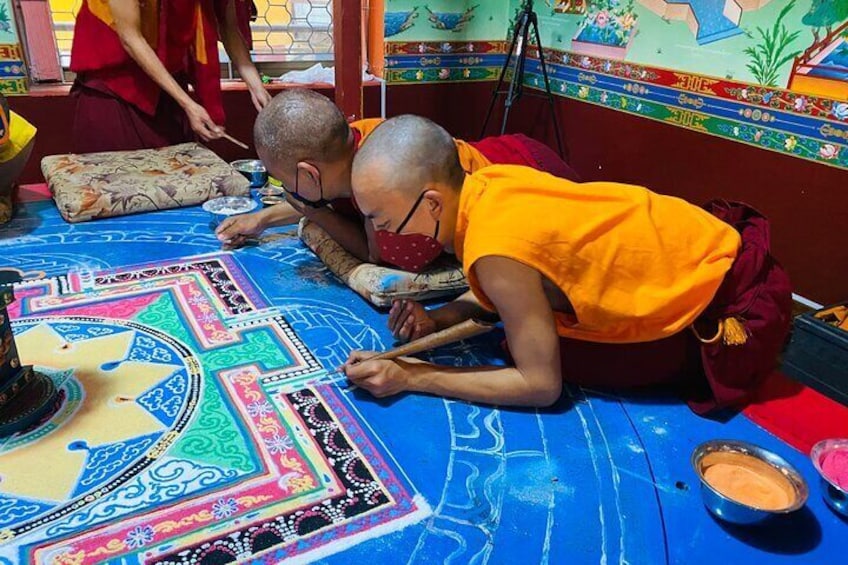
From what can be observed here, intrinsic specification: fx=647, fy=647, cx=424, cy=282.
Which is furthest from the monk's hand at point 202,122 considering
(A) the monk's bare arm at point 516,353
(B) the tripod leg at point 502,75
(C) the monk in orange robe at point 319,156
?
Result: (B) the tripod leg at point 502,75

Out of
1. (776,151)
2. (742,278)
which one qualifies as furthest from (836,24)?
(742,278)

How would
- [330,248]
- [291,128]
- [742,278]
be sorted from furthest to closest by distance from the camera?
[330,248] < [291,128] < [742,278]

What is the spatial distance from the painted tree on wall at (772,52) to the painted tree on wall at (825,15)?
0.26ft

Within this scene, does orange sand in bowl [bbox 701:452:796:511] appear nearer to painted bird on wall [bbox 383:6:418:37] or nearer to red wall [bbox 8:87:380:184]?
red wall [bbox 8:87:380:184]

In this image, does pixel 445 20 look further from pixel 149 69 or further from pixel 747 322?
pixel 747 322

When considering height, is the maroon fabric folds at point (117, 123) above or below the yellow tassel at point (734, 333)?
above

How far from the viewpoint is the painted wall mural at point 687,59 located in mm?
2932

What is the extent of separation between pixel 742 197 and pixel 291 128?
100 inches

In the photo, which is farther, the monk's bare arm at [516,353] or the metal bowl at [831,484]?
the monk's bare arm at [516,353]

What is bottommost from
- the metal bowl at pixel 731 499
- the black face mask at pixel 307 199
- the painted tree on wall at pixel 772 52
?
the metal bowl at pixel 731 499

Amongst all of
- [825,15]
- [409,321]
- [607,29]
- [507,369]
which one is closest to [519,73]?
[607,29]

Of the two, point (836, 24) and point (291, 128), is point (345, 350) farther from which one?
point (836, 24)

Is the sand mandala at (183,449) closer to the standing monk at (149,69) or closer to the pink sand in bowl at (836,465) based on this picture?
the pink sand in bowl at (836,465)

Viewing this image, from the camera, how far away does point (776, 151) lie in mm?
3176
